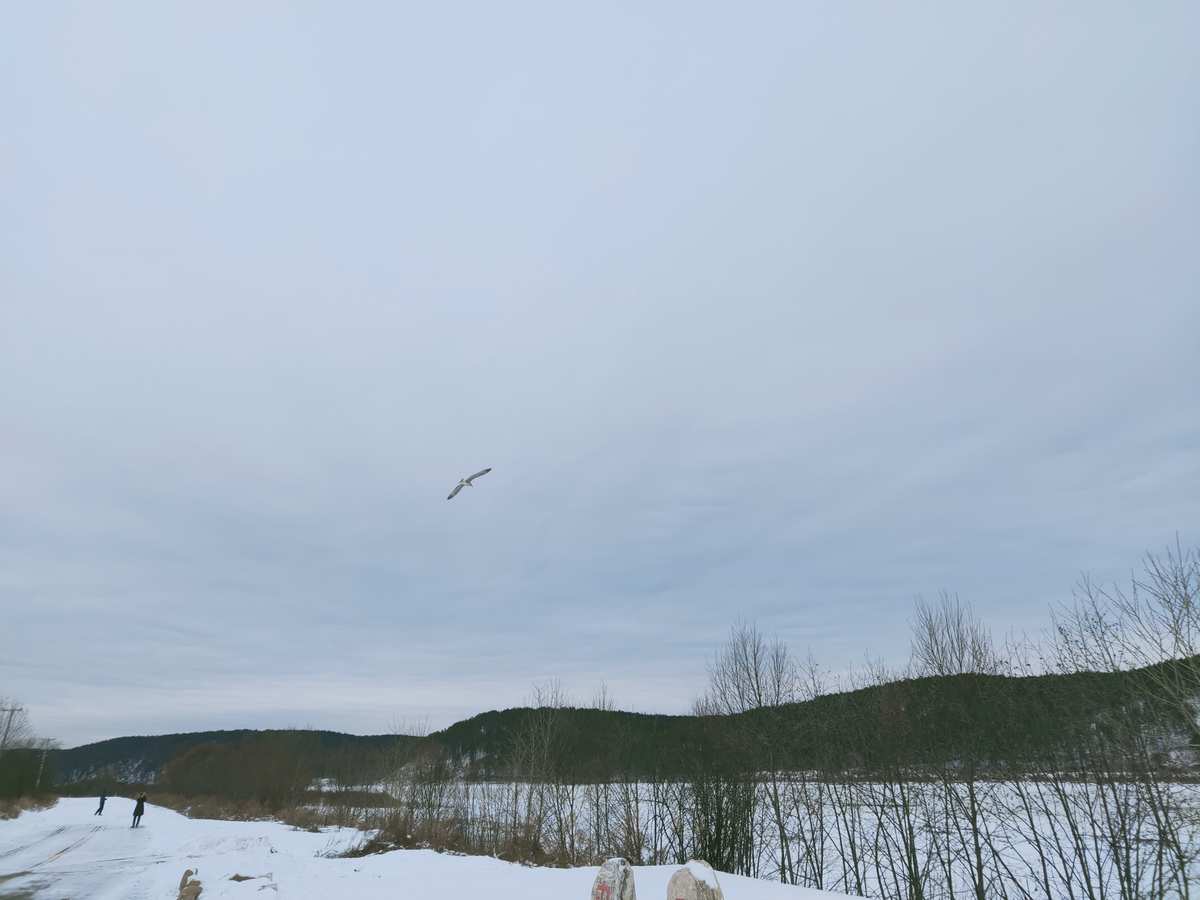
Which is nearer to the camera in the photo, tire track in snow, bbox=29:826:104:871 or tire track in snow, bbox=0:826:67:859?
tire track in snow, bbox=29:826:104:871

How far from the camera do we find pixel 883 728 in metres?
24.3

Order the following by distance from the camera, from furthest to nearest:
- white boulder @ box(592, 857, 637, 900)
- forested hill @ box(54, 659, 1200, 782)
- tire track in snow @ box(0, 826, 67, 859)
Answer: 1. tire track in snow @ box(0, 826, 67, 859)
2. forested hill @ box(54, 659, 1200, 782)
3. white boulder @ box(592, 857, 637, 900)

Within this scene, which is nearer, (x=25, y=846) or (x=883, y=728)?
(x=883, y=728)

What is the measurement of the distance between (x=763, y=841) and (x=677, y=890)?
23655 millimetres

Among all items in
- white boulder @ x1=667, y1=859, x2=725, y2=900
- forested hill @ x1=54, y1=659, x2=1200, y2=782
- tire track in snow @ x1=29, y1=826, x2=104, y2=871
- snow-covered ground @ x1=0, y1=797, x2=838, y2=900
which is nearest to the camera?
white boulder @ x1=667, y1=859, x2=725, y2=900

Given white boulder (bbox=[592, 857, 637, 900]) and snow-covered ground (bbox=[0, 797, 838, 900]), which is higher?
white boulder (bbox=[592, 857, 637, 900])

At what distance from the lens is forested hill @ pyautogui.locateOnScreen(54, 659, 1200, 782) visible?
1800cm

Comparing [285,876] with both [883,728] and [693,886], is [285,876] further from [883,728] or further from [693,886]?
[883,728]

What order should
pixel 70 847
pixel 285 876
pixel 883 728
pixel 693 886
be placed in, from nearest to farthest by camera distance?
pixel 693 886 < pixel 285 876 < pixel 883 728 < pixel 70 847

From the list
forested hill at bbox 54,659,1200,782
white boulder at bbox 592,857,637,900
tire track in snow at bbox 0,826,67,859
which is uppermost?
forested hill at bbox 54,659,1200,782

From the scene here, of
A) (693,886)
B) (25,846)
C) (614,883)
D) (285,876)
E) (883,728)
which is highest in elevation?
(883,728)

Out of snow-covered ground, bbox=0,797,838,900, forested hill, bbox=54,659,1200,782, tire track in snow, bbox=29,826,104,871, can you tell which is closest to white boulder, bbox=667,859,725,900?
snow-covered ground, bbox=0,797,838,900

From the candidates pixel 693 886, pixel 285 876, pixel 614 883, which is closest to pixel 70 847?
pixel 285 876

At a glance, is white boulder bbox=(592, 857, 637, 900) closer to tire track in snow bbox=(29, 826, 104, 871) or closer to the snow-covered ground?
the snow-covered ground
